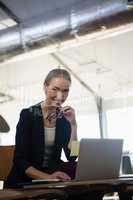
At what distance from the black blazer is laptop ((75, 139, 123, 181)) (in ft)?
0.94

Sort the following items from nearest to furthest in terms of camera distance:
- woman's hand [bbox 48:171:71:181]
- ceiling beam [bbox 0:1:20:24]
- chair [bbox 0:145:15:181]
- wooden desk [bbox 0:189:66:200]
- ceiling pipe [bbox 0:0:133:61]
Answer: wooden desk [bbox 0:189:66:200], woman's hand [bbox 48:171:71:181], chair [bbox 0:145:15:181], ceiling pipe [bbox 0:0:133:61], ceiling beam [bbox 0:1:20:24]

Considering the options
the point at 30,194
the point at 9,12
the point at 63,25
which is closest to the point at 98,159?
the point at 30,194

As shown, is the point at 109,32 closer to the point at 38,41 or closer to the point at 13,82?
the point at 38,41

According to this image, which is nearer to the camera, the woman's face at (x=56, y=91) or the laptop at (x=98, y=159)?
the laptop at (x=98, y=159)

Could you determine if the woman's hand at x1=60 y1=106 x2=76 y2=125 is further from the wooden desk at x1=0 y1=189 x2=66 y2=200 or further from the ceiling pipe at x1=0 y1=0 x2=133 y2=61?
the ceiling pipe at x1=0 y1=0 x2=133 y2=61

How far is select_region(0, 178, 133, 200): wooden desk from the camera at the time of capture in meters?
0.87

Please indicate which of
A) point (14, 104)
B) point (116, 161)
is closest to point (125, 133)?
point (14, 104)

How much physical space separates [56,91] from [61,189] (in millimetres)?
1002

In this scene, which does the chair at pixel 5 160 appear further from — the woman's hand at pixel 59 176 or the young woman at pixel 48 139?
the woman's hand at pixel 59 176

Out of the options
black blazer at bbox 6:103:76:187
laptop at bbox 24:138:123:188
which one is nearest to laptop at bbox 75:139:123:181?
laptop at bbox 24:138:123:188

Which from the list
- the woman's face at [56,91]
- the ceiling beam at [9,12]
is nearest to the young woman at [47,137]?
the woman's face at [56,91]

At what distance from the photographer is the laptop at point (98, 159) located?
52.0 inches

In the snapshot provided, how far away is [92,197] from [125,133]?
14.4 feet

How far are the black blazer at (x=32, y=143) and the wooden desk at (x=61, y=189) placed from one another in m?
0.49
